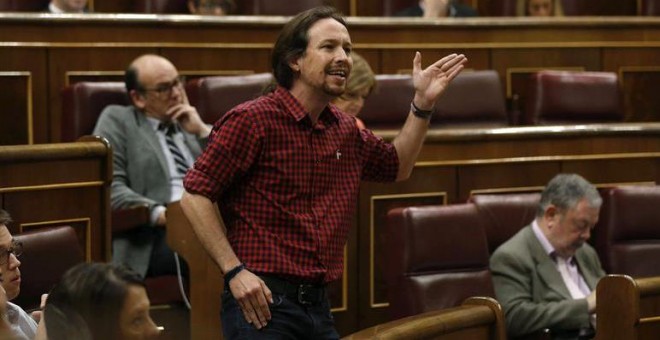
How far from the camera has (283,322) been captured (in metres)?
0.95

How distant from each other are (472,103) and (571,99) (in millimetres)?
164

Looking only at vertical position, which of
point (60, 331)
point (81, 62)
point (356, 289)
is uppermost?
point (81, 62)

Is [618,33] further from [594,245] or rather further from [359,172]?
[359,172]

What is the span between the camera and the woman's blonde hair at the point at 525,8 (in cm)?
236

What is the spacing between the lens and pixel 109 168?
4.37 ft

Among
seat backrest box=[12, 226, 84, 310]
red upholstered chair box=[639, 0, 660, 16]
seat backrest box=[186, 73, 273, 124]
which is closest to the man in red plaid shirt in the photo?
seat backrest box=[12, 226, 84, 310]

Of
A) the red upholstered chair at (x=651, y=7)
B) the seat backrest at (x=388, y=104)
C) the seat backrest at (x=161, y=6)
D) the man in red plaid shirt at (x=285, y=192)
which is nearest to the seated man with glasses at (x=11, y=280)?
the man in red plaid shirt at (x=285, y=192)

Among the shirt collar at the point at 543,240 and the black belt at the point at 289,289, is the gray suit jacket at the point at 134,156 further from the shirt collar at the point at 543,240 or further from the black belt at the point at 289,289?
the black belt at the point at 289,289

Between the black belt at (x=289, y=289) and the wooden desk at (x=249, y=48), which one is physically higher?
the wooden desk at (x=249, y=48)

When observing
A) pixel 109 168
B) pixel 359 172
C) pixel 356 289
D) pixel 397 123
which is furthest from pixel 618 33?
pixel 359 172

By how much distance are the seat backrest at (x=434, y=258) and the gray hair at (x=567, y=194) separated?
9 cm

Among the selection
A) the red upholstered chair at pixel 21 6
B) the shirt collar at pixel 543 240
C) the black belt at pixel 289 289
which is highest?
the red upholstered chair at pixel 21 6

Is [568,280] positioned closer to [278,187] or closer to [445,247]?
[445,247]

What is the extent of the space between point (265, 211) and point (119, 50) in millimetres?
921
